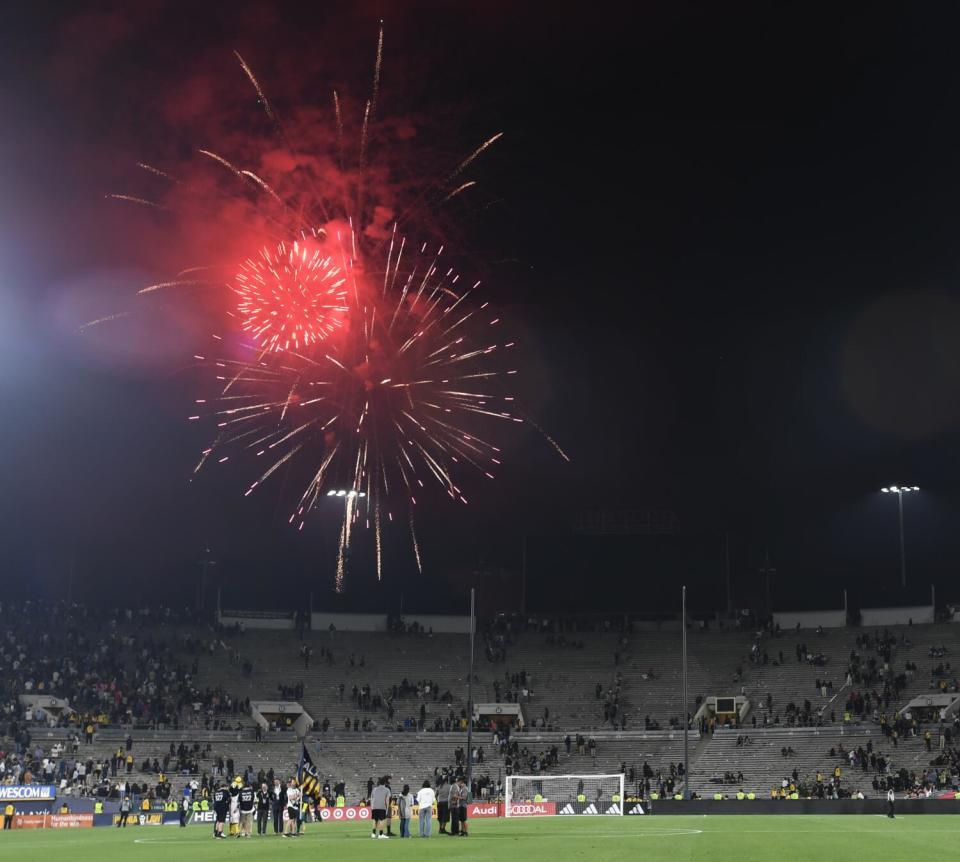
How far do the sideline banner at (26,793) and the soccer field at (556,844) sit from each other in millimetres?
16050

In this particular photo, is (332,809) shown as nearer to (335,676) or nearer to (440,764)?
(440,764)

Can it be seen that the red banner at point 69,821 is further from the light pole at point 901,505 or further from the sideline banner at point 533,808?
the light pole at point 901,505

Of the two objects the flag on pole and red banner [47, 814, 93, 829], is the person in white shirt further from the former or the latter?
red banner [47, 814, 93, 829]

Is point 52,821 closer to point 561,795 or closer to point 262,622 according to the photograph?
point 561,795

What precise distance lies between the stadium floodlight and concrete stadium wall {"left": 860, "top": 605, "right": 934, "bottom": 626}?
3014cm

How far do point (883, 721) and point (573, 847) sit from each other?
49.7 metres

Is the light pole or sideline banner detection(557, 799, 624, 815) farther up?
the light pole

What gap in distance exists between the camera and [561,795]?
62750 millimetres

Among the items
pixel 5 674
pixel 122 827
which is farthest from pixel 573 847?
pixel 5 674

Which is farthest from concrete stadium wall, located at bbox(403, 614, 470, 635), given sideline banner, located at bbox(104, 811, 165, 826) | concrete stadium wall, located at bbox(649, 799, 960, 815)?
sideline banner, located at bbox(104, 811, 165, 826)

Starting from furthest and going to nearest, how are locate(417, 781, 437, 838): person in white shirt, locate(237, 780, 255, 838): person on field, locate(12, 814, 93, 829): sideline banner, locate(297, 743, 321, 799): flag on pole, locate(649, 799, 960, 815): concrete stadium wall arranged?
locate(649, 799, 960, 815): concrete stadium wall → locate(12, 814, 93, 829): sideline banner → locate(297, 743, 321, 799): flag on pole → locate(237, 780, 255, 838): person on field → locate(417, 781, 437, 838): person in white shirt

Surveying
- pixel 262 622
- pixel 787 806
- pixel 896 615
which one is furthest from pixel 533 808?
pixel 896 615

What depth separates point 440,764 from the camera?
249 feet

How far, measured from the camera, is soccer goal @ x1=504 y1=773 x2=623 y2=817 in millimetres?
61375
